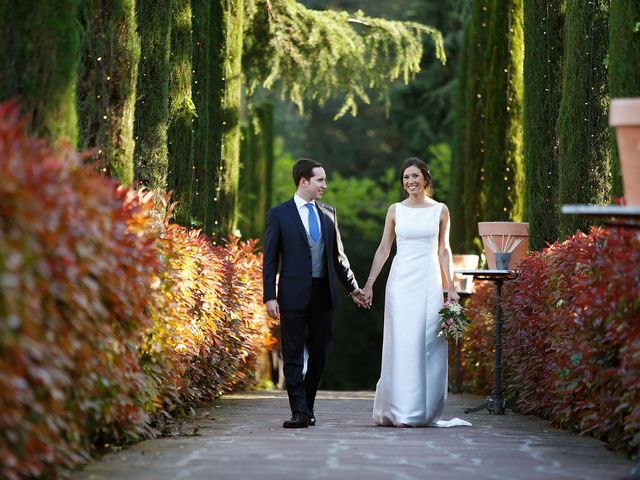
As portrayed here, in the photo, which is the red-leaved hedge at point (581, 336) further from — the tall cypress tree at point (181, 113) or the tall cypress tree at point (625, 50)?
the tall cypress tree at point (181, 113)

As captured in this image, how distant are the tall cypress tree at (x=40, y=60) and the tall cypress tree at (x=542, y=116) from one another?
24.4 feet

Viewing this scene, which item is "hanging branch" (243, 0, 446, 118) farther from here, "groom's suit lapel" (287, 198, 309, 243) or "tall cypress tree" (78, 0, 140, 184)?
"tall cypress tree" (78, 0, 140, 184)

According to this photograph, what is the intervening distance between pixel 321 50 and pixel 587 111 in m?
9.81

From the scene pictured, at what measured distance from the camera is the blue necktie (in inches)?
396

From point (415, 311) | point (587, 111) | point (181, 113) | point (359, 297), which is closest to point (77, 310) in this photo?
point (359, 297)

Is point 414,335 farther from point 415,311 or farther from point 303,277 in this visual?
point 303,277

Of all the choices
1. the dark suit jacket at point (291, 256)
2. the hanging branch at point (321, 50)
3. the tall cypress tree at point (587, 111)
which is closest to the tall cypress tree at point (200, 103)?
the hanging branch at point (321, 50)

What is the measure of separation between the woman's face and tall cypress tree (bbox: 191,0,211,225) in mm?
4934

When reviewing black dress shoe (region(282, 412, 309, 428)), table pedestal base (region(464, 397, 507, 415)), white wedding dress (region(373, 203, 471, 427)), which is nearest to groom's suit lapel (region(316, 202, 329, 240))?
white wedding dress (region(373, 203, 471, 427))

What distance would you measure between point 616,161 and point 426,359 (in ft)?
7.69

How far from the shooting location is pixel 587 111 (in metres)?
11.9

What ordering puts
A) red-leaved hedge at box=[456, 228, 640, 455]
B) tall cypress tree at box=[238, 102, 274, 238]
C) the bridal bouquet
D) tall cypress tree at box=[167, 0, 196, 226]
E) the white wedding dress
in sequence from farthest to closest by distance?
tall cypress tree at box=[238, 102, 274, 238], tall cypress tree at box=[167, 0, 196, 226], the white wedding dress, the bridal bouquet, red-leaved hedge at box=[456, 228, 640, 455]

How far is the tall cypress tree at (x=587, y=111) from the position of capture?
11.8 meters

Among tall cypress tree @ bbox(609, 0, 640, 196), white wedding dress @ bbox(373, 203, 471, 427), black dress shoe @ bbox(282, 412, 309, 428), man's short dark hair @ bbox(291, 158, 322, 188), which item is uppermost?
tall cypress tree @ bbox(609, 0, 640, 196)
